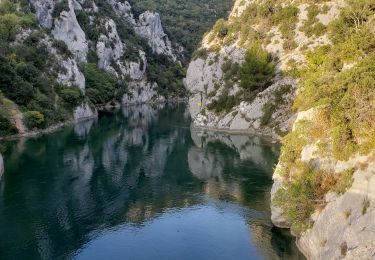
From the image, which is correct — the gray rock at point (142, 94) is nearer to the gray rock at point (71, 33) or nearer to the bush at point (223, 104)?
the gray rock at point (71, 33)

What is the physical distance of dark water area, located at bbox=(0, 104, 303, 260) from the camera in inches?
1219

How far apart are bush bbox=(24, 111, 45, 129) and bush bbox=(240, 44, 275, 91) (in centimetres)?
3599

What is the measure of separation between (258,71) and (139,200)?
43.4 meters

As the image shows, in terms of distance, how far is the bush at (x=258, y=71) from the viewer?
252 feet

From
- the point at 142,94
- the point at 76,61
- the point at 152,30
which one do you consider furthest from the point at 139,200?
the point at 152,30

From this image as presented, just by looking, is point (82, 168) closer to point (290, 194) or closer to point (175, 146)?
point (175, 146)

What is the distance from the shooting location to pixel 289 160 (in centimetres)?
3269

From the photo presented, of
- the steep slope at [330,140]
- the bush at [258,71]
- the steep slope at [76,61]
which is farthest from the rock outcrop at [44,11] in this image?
the steep slope at [330,140]

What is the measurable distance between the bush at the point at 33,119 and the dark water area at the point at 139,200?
5877 mm

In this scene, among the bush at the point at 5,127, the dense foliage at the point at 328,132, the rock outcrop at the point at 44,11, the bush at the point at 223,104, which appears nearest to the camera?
the dense foliage at the point at 328,132

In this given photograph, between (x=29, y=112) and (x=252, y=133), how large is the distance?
1511 inches

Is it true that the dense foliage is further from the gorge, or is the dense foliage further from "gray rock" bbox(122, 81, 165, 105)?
"gray rock" bbox(122, 81, 165, 105)

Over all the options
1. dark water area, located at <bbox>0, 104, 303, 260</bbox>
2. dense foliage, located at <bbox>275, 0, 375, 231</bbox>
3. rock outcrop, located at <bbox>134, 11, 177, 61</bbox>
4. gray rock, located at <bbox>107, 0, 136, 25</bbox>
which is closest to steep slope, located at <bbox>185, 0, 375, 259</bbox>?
dense foliage, located at <bbox>275, 0, 375, 231</bbox>

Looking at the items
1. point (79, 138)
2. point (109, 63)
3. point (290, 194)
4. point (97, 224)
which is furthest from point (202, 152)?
point (109, 63)
